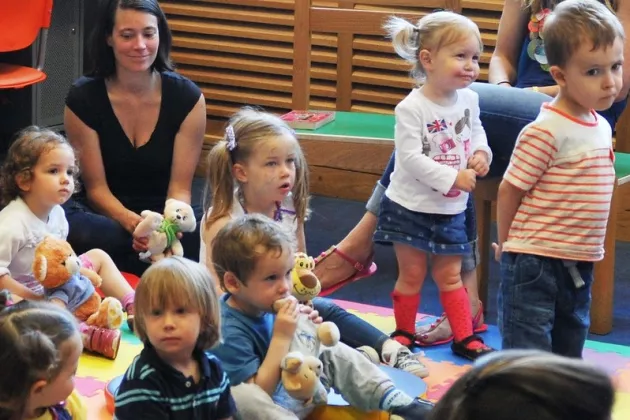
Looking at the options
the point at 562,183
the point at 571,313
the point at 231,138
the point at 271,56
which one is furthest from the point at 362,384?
the point at 271,56

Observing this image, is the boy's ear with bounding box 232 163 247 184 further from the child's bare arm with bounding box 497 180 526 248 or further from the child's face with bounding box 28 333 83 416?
the child's face with bounding box 28 333 83 416

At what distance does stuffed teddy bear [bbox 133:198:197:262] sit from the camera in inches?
117

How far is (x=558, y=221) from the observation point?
7.54ft

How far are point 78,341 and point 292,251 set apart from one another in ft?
1.76

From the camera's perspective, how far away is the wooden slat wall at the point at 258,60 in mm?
4699

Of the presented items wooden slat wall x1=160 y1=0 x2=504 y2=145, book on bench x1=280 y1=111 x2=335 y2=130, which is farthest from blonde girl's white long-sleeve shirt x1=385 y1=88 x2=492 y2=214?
wooden slat wall x1=160 y1=0 x2=504 y2=145

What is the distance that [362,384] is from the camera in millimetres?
2246

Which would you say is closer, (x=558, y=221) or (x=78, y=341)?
(x=78, y=341)

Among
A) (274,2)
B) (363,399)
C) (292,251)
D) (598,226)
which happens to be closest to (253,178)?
(292,251)

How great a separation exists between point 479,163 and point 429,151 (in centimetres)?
13

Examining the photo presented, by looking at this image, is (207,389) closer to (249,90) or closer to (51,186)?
(51,186)

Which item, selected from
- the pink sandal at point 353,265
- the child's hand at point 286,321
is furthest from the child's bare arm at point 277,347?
the pink sandal at point 353,265

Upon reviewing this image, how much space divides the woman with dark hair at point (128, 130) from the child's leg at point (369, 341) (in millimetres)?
711

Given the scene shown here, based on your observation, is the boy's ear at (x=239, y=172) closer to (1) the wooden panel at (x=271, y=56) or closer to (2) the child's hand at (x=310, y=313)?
(2) the child's hand at (x=310, y=313)
